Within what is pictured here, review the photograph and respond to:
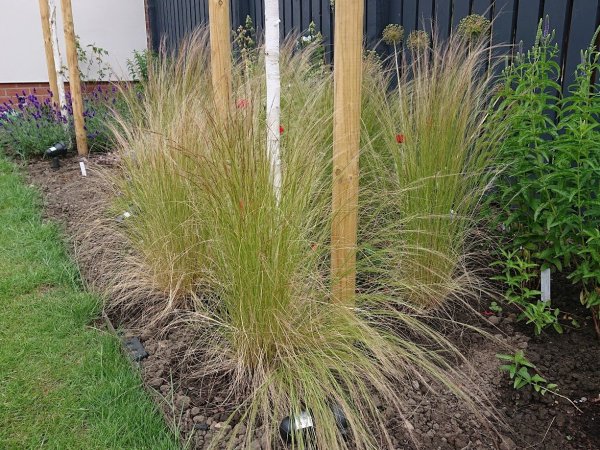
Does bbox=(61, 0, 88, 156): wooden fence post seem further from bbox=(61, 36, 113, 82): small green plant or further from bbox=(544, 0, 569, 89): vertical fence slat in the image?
bbox=(544, 0, 569, 89): vertical fence slat

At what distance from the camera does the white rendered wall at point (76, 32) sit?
8.79 metres

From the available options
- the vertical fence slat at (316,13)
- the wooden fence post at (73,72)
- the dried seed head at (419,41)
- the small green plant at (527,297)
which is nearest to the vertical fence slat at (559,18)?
the dried seed head at (419,41)

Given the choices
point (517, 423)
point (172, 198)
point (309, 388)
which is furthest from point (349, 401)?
point (172, 198)

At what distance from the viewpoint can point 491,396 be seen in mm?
1913

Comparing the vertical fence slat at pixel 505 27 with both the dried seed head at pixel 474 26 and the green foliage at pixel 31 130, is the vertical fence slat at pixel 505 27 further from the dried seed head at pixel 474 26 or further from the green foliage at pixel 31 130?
the green foliage at pixel 31 130

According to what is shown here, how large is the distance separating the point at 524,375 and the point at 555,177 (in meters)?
0.73

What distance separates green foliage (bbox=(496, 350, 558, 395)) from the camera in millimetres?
1875

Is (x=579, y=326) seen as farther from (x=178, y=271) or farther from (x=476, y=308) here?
(x=178, y=271)

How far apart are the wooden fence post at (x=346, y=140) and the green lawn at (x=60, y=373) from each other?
2.60 feet

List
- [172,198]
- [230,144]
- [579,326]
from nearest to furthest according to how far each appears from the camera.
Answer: [230,144] < [579,326] < [172,198]

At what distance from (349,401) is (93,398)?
0.90 metres

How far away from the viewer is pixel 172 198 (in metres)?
2.55

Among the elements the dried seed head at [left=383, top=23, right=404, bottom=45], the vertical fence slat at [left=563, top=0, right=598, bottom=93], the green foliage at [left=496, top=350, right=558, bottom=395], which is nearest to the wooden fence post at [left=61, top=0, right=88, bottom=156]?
the dried seed head at [left=383, top=23, right=404, bottom=45]

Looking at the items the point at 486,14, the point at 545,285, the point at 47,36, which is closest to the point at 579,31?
the point at 486,14
